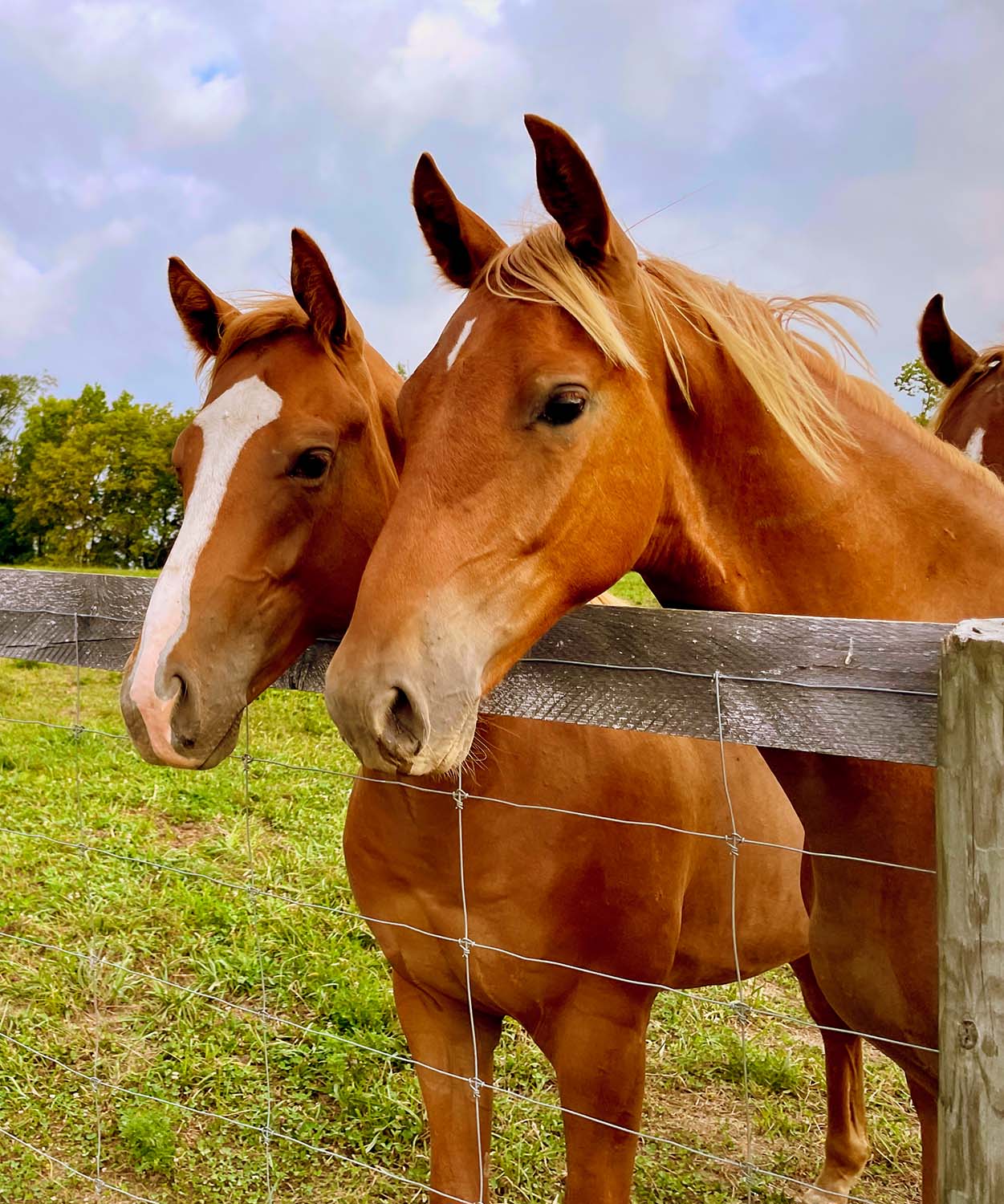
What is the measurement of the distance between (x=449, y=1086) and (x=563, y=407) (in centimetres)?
164

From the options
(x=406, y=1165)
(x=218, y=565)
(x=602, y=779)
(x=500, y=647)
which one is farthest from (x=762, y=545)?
(x=406, y=1165)

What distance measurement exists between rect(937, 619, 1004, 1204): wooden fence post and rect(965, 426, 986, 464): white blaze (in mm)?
2231

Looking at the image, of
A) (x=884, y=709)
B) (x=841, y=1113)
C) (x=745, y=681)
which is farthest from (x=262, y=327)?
(x=841, y=1113)

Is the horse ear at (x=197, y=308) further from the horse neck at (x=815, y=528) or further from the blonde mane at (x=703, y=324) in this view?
the horse neck at (x=815, y=528)

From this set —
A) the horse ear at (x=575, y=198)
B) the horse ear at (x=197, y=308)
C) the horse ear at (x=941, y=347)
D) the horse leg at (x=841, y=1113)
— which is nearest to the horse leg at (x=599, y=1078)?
the horse leg at (x=841, y=1113)

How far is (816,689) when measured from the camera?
133 cm

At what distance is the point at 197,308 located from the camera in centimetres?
240

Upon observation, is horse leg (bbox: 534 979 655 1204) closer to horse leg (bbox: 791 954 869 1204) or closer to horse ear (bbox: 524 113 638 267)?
horse leg (bbox: 791 954 869 1204)

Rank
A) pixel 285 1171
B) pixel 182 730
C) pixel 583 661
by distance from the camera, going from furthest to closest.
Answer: pixel 285 1171
pixel 182 730
pixel 583 661

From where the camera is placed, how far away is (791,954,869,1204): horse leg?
2.94 metres

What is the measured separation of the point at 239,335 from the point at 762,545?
1.27 m

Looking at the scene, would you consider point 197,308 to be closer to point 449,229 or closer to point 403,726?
point 449,229

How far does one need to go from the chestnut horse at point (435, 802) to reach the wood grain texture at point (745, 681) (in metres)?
0.42

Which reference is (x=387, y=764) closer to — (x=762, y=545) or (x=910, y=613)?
(x=762, y=545)
